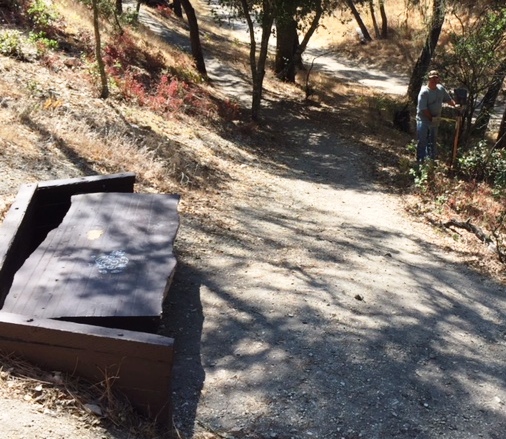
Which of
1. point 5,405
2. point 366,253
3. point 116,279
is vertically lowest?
point 366,253

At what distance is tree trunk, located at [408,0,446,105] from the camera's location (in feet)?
52.9

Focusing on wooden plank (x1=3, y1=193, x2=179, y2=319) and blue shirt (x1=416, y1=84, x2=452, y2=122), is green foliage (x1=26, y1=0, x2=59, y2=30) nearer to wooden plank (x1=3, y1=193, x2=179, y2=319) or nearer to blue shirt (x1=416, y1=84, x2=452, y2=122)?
blue shirt (x1=416, y1=84, x2=452, y2=122)

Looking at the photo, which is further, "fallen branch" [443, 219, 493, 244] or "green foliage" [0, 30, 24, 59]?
"green foliage" [0, 30, 24, 59]

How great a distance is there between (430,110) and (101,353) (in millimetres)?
10044

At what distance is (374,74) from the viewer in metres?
30.7

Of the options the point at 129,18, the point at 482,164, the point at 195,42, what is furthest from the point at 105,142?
Answer: the point at 195,42

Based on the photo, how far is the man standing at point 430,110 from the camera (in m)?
12.0

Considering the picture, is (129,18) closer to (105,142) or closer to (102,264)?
(105,142)

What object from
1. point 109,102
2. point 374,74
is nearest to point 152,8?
point 374,74

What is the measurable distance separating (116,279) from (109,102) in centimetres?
834

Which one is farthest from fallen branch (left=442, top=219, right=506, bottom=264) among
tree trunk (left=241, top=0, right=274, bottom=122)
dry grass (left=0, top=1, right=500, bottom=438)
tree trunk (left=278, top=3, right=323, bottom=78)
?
tree trunk (left=278, top=3, right=323, bottom=78)

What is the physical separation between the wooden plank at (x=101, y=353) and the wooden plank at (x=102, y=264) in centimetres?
25

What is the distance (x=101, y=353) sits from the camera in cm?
377

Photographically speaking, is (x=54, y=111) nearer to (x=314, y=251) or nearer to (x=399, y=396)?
(x=314, y=251)
